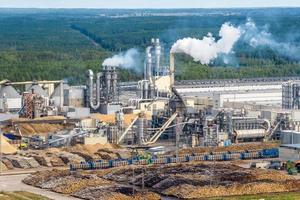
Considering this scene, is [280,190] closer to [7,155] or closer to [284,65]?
[7,155]

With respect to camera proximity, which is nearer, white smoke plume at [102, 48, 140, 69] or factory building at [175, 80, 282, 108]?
factory building at [175, 80, 282, 108]

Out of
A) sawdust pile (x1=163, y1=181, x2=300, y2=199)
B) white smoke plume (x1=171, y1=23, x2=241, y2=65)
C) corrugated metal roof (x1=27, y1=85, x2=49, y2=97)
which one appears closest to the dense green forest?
corrugated metal roof (x1=27, y1=85, x2=49, y2=97)

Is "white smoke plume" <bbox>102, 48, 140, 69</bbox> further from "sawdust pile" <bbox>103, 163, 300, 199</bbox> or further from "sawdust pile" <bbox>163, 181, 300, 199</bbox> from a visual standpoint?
"sawdust pile" <bbox>163, 181, 300, 199</bbox>

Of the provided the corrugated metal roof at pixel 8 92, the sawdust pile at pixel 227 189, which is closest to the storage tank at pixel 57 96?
the corrugated metal roof at pixel 8 92

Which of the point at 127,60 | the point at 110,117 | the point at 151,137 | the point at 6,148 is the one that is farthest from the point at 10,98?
the point at 127,60

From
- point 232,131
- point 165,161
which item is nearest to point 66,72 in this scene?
point 232,131

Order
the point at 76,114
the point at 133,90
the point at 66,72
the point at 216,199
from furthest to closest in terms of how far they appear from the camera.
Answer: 1. the point at 66,72
2. the point at 133,90
3. the point at 76,114
4. the point at 216,199
